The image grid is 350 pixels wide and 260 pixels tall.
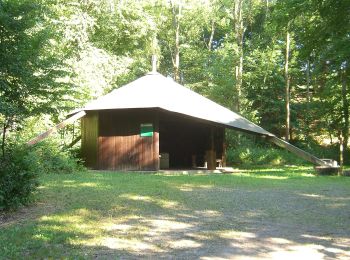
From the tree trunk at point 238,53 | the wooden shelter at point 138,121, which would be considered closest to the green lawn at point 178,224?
the wooden shelter at point 138,121

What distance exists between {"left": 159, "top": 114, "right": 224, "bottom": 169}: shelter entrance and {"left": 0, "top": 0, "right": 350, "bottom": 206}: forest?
346 centimetres

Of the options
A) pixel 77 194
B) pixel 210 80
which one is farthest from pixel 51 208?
pixel 210 80

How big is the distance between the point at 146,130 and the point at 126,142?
0.96 metres

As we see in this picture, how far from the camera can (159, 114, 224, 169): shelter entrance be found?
22.1 metres

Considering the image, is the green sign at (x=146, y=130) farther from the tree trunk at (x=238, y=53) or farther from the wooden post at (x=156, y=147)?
the tree trunk at (x=238, y=53)

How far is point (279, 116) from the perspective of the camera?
31516mm

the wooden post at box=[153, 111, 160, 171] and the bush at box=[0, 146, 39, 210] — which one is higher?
the wooden post at box=[153, 111, 160, 171]

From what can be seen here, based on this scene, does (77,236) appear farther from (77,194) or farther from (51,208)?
(77,194)

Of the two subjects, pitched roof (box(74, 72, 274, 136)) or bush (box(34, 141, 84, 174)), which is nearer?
bush (box(34, 141, 84, 174))

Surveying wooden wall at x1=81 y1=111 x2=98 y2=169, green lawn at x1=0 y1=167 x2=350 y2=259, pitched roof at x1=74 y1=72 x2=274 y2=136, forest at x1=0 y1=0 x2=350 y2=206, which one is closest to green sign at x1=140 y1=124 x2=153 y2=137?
pitched roof at x1=74 y1=72 x2=274 y2=136

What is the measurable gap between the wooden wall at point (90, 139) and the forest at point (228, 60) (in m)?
0.93

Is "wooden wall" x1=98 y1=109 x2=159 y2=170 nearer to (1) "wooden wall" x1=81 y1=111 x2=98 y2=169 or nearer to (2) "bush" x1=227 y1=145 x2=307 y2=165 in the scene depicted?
(1) "wooden wall" x1=81 y1=111 x2=98 y2=169

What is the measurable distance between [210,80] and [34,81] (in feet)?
91.7

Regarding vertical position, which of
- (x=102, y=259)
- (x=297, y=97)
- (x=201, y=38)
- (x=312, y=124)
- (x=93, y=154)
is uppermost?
(x=201, y=38)
